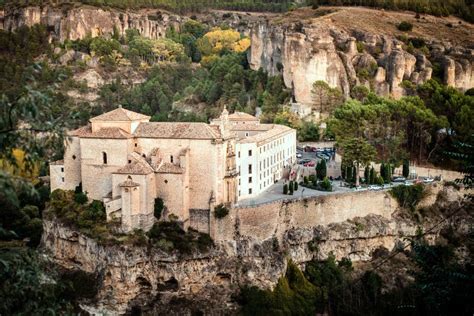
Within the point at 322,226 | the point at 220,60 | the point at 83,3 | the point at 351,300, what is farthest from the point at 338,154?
the point at 83,3

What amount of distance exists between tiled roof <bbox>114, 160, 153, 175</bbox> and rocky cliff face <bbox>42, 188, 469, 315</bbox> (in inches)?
141

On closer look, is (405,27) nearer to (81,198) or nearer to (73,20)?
(73,20)

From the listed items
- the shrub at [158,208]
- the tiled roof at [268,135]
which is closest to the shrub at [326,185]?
the tiled roof at [268,135]

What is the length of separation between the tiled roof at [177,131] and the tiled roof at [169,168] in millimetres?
1428

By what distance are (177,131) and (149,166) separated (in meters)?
2.38

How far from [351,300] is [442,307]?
23.1m

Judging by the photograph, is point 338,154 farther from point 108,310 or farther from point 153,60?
point 153,60

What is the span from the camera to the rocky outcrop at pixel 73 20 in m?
92.5

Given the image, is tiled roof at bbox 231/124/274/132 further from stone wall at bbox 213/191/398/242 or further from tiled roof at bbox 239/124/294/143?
stone wall at bbox 213/191/398/242

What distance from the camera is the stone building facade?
3847 centimetres

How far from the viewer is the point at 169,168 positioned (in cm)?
3919

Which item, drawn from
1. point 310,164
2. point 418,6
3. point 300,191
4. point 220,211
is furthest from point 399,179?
point 418,6

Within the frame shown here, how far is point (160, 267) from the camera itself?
38938 millimetres

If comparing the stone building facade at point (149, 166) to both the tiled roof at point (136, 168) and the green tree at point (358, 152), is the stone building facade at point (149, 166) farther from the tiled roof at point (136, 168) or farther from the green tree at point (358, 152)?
the green tree at point (358, 152)
